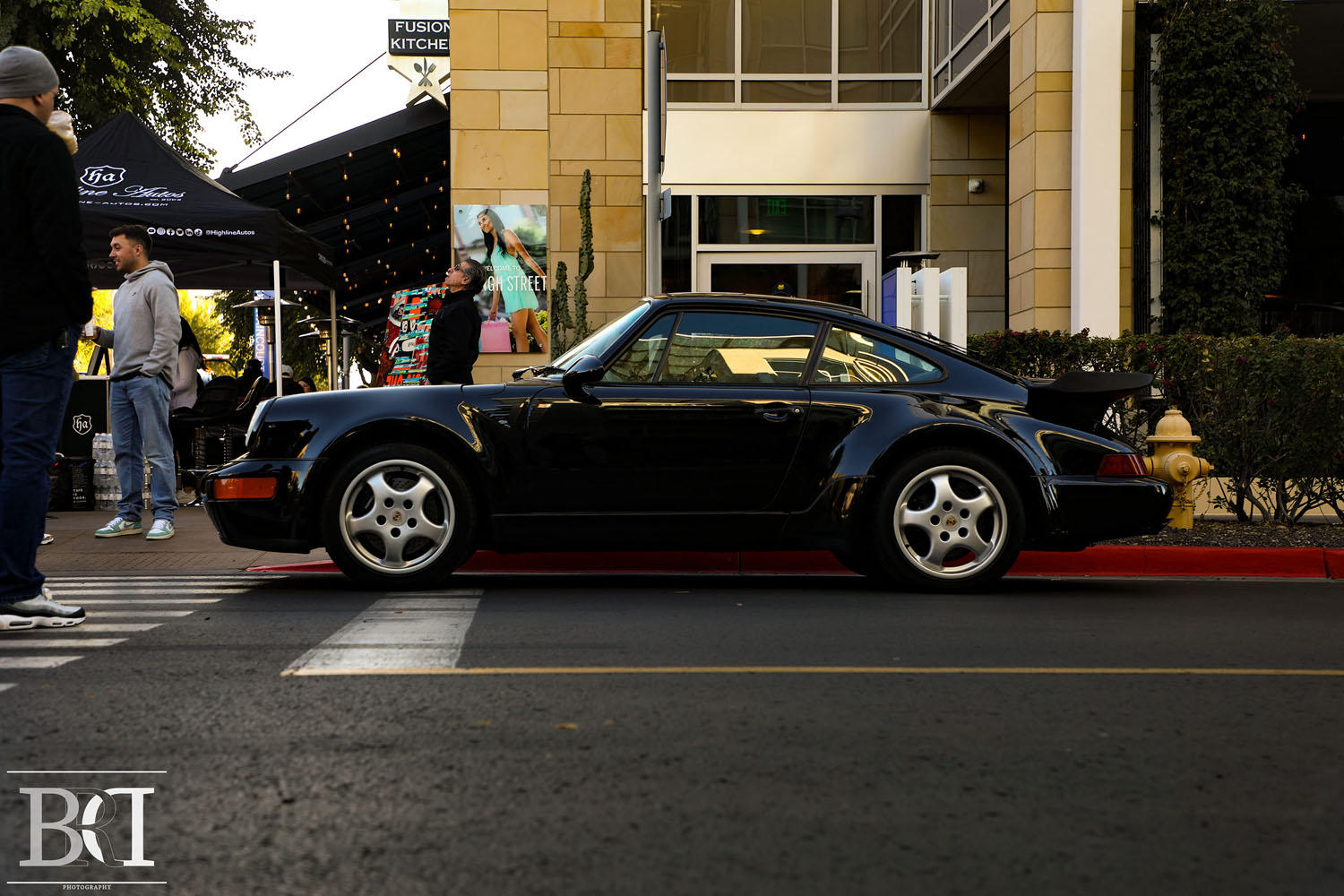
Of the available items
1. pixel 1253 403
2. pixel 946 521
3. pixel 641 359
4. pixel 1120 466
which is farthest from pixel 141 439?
pixel 1253 403

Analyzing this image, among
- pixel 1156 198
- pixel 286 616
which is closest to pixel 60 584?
pixel 286 616

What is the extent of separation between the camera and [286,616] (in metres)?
5.82

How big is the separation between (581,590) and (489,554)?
140 cm

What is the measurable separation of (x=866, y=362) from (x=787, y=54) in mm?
12790

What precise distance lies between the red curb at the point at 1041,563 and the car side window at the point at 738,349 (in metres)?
1.39

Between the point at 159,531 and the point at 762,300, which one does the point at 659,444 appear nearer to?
the point at 762,300

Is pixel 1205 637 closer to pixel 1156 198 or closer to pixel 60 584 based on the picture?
pixel 60 584

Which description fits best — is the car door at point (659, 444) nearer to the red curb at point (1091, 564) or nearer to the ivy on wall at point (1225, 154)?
the red curb at point (1091, 564)

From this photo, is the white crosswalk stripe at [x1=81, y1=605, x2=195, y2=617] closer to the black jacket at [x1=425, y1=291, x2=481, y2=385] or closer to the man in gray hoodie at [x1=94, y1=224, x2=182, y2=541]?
the man in gray hoodie at [x1=94, y1=224, x2=182, y2=541]

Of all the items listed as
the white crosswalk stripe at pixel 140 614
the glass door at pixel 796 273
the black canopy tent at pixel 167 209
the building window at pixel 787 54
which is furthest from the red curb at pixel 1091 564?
the building window at pixel 787 54

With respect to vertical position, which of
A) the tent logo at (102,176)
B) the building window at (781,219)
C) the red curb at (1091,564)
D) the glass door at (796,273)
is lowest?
the red curb at (1091,564)

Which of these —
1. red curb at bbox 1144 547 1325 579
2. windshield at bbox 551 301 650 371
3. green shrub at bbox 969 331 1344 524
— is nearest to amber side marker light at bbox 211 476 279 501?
windshield at bbox 551 301 650 371

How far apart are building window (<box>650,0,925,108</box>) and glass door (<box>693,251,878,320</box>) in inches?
79.1

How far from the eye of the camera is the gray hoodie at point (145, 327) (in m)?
9.09
